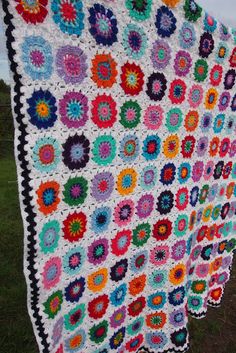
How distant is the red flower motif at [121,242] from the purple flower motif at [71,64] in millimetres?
528

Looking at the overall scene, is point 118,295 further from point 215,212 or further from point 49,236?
point 215,212

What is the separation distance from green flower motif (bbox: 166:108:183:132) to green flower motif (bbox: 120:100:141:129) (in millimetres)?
141

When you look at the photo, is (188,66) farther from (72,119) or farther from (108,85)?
(72,119)

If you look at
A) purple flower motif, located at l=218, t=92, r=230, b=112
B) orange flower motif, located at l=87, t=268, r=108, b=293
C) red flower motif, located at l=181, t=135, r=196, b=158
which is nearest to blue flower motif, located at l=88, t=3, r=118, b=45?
red flower motif, located at l=181, t=135, r=196, b=158

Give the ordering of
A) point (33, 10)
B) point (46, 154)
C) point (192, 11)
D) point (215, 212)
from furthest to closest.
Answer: point (215, 212) < point (192, 11) < point (46, 154) < point (33, 10)

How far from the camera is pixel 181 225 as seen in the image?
1.25 metres

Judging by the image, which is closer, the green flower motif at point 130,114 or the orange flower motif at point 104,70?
the orange flower motif at point 104,70

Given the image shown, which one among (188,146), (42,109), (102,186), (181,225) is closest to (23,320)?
(181,225)

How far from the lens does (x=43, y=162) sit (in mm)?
792

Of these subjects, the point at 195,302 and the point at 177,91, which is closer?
the point at 177,91

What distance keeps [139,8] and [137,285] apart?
0.94m

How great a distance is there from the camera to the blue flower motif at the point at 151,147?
103 cm

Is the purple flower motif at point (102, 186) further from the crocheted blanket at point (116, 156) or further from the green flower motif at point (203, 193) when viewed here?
the green flower motif at point (203, 193)

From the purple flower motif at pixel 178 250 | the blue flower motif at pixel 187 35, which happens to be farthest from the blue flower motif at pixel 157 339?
the blue flower motif at pixel 187 35
